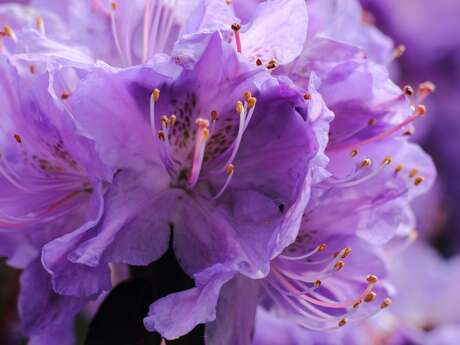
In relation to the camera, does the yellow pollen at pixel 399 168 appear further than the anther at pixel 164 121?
Result: Yes

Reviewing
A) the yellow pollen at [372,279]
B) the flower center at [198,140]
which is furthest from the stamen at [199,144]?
the yellow pollen at [372,279]

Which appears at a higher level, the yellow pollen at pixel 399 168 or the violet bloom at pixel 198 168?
the violet bloom at pixel 198 168

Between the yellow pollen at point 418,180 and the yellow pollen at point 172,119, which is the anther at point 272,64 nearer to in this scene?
the yellow pollen at point 172,119

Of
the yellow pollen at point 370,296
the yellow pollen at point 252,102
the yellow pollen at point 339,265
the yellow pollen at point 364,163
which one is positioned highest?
the yellow pollen at point 252,102

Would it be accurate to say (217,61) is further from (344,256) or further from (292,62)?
(344,256)

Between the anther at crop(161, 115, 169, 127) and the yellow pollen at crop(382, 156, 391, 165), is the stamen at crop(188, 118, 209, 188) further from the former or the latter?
the yellow pollen at crop(382, 156, 391, 165)

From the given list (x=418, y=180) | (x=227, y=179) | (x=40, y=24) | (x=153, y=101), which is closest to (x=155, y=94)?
(x=153, y=101)

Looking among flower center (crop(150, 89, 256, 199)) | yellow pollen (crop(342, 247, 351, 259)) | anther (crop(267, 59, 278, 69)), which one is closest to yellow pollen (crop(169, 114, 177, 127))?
flower center (crop(150, 89, 256, 199))

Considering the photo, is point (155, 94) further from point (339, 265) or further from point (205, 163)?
point (339, 265)
